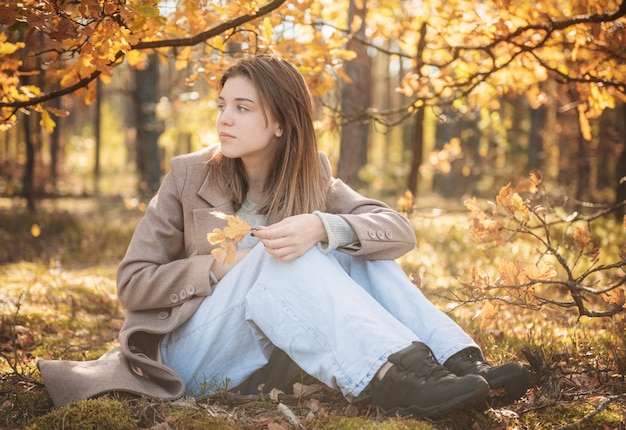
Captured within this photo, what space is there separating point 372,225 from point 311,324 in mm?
558

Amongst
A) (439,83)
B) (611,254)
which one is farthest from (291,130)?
(611,254)

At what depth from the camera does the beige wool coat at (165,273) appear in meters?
2.54

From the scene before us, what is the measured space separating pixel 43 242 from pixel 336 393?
5.50 m

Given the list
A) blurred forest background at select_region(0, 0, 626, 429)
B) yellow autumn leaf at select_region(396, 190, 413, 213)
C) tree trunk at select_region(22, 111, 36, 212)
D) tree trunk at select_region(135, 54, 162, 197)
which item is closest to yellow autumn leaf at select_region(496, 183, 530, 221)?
blurred forest background at select_region(0, 0, 626, 429)

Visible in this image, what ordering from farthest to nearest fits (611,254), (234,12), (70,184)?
(70,184), (611,254), (234,12)

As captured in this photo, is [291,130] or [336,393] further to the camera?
[291,130]

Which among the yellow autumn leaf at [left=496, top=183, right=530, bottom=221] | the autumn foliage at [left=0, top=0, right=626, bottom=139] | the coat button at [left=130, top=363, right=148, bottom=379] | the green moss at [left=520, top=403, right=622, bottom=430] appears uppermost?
the autumn foliage at [left=0, top=0, right=626, bottom=139]

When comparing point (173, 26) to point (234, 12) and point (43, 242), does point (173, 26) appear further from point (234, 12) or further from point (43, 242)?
point (43, 242)

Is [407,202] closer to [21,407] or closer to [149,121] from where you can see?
[21,407]

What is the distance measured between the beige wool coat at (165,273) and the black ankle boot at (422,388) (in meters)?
0.57

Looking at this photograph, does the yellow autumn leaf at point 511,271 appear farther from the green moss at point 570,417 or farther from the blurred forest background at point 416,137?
the green moss at point 570,417

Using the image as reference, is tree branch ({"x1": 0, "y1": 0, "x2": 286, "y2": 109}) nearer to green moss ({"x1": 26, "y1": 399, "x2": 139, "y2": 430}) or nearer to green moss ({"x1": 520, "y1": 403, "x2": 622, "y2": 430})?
green moss ({"x1": 26, "y1": 399, "x2": 139, "y2": 430})

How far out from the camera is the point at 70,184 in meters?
16.6

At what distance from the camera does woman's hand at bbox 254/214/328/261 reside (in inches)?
95.9
